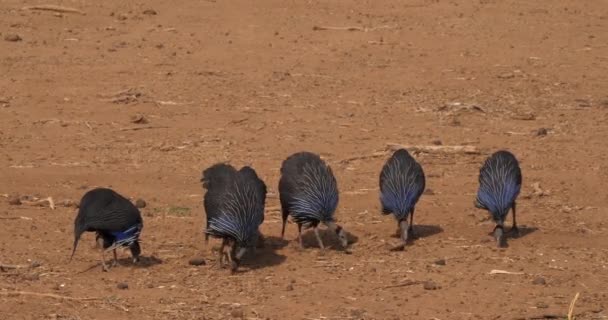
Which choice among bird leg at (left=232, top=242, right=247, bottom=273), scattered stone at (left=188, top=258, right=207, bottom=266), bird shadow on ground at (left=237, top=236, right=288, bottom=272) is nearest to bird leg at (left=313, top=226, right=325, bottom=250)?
bird shadow on ground at (left=237, top=236, right=288, bottom=272)

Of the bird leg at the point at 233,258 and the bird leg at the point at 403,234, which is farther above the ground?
the bird leg at the point at 403,234

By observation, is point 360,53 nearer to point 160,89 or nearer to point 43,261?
point 160,89

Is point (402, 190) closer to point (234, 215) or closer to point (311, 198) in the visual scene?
point (311, 198)

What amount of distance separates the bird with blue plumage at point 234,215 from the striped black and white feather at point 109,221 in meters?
0.60

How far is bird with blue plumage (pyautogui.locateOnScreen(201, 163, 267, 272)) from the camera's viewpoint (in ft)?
33.6

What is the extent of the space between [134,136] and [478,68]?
220 inches

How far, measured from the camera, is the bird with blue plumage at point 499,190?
439 inches

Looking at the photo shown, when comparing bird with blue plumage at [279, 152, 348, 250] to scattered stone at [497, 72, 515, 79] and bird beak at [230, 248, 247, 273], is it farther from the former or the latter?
scattered stone at [497, 72, 515, 79]

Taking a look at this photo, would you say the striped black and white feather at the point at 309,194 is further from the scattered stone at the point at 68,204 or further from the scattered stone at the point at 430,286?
the scattered stone at the point at 68,204

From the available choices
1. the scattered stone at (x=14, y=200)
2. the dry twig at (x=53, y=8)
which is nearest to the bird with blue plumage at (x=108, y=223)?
the scattered stone at (x=14, y=200)

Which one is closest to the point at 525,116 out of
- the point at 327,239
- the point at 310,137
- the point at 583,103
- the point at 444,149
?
the point at 583,103

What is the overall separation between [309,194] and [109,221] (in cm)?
171

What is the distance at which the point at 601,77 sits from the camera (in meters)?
18.0

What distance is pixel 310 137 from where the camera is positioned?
14.9m
